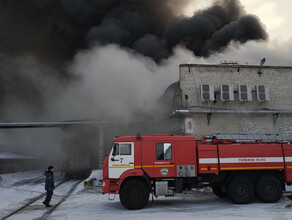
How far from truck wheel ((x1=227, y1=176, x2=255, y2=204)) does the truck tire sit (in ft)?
0.81

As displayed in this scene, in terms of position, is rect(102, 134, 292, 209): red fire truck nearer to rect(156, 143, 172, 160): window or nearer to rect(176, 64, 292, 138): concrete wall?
rect(156, 143, 172, 160): window

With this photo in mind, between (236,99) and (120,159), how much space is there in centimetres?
907

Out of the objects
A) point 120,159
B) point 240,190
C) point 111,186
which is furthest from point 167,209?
point 240,190

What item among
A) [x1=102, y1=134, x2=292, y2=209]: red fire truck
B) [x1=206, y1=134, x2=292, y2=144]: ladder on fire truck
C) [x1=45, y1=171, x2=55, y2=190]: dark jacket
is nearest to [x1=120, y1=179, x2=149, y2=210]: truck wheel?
[x1=102, y1=134, x2=292, y2=209]: red fire truck

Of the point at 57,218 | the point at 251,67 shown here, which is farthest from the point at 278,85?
the point at 57,218

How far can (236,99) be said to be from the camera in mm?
15227

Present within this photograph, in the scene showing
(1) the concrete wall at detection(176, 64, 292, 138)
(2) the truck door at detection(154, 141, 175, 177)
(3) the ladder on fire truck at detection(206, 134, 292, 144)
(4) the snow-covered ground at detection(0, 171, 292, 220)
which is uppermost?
(1) the concrete wall at detection(176, 64, 292, 138)

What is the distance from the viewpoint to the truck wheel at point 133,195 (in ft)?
26.7

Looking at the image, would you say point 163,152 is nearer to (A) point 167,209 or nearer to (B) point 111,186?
(A) point 167,209

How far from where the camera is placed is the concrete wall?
49.3 feet

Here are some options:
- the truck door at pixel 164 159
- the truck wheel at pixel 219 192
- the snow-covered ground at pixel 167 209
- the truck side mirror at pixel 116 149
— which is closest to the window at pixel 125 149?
the truck side mirror at pixel 116 149

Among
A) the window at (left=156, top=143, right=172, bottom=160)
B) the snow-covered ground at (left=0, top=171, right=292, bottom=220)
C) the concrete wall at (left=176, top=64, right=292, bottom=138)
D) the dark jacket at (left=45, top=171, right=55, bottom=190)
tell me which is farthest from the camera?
the concrete wall at (left=176, top=64, right=292, bottom=138)

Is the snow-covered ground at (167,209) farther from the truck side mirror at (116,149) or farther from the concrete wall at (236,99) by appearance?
the concrete wall at (236,99)

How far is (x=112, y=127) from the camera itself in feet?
63.1
